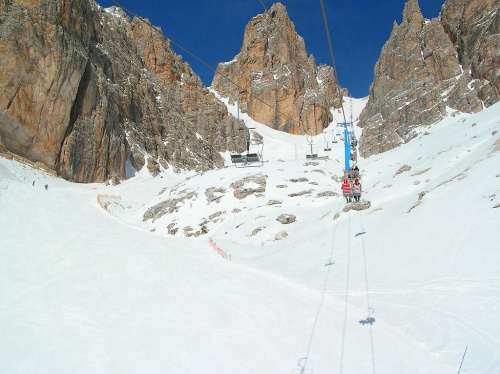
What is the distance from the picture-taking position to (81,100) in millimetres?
55156

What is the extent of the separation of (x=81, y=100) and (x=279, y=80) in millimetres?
77163

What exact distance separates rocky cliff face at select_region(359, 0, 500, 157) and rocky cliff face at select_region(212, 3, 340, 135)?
960 inches

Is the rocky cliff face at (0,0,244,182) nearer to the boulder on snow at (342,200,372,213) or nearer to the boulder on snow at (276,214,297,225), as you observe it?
the boulder on snow at (276,214,297,225)

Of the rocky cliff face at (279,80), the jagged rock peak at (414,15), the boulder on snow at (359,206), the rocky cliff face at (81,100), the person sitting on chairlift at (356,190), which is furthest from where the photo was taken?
the rocky cliff face at (279,80)

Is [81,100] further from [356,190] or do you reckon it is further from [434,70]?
[434,70]

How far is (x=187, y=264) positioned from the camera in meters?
13.2

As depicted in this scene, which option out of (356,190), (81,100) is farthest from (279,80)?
(356,190)

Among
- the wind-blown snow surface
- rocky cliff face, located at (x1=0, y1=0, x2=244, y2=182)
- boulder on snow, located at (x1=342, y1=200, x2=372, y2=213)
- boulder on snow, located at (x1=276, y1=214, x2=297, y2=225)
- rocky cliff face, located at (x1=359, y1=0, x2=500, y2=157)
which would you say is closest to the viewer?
the wind-blown snow surface

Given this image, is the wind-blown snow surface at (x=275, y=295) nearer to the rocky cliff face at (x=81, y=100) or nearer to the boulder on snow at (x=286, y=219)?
the boulder on snow at (x=286, y=219)

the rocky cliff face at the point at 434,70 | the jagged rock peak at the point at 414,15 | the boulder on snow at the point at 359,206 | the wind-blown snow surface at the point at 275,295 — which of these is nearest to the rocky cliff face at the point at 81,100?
the wind-blown snow surface at the point at 275,295

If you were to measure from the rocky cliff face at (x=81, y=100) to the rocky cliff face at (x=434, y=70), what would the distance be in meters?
46.3

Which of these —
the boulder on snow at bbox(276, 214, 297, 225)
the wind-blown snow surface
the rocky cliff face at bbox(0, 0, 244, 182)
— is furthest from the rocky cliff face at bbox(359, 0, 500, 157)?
the wind-blown snow surface

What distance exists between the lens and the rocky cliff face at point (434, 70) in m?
67.7

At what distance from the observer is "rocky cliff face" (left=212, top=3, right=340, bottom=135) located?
390 ft
